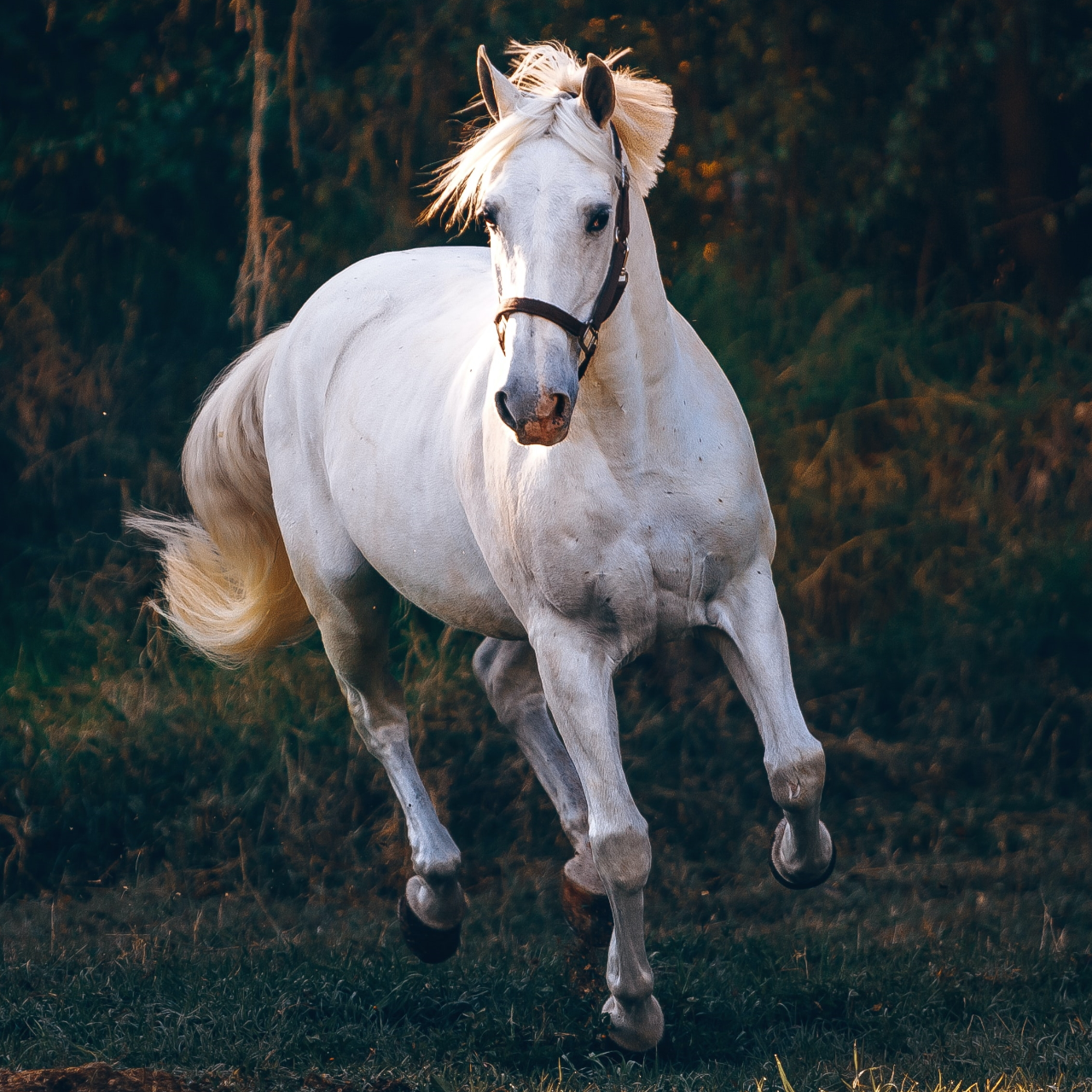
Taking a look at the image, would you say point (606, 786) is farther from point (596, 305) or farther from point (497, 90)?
point (497, 90)

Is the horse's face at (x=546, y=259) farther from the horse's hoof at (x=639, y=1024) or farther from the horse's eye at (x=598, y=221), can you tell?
the horse's hoof at (x=639, y=1024)

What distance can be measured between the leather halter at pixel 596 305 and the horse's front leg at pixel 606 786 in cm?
67

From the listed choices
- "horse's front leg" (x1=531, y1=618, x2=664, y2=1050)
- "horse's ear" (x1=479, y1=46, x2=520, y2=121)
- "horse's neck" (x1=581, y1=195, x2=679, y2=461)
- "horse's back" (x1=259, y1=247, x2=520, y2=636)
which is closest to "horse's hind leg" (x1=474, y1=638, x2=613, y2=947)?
"horse's back" (x1=259, y1=247, x2=520, y2=636)

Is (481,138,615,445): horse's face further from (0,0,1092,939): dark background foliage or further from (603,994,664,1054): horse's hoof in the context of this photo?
(0,0,1092,939): dark background foliage

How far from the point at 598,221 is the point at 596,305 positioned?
169mm

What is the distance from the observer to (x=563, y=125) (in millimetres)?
3047

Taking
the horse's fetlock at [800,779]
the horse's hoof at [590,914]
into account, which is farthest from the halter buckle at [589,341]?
the horse's hoof at [590,914]

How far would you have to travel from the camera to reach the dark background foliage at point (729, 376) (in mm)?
5449

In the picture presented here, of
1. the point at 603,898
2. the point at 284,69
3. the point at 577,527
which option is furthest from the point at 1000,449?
the point at 284,69

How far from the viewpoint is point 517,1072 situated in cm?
367

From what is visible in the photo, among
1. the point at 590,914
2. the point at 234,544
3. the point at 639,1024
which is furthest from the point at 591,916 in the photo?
the point at 234,544

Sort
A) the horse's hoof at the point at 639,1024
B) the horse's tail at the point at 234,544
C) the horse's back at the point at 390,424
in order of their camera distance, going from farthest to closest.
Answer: the horse's tail at the point at 234,544
the horse's back at the point at 390,424
the horse's hoof at the point at 639,1024

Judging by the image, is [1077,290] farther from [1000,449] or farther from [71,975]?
[71,975]

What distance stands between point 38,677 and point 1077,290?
4805 millimetres
